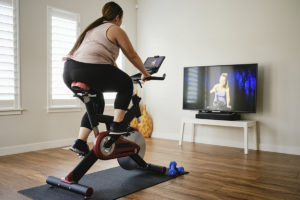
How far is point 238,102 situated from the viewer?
408cm

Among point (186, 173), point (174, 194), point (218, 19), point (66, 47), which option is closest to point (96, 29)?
point (174, 194)

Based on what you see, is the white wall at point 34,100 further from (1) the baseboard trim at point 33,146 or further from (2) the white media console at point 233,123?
(2) the white media console at point 233,123

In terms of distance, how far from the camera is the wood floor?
2.24 m

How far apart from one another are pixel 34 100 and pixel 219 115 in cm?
251

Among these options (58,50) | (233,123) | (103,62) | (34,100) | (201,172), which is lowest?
(201,172)

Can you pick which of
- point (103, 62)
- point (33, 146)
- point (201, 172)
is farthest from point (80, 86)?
point (33, 146)

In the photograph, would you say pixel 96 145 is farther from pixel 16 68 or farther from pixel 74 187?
pixel 16 68

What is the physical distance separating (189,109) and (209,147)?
0.67 meters

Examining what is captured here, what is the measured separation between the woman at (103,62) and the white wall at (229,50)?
8.22 feet

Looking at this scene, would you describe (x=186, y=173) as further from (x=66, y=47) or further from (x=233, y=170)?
(x=66, y=47)

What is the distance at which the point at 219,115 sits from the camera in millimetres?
4133

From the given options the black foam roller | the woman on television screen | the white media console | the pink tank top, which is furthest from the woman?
the woman on television screen

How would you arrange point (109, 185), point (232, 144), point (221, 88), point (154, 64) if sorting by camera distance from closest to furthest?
point (109, 185), point (154, 64), point (221, 88), point (232, 144)

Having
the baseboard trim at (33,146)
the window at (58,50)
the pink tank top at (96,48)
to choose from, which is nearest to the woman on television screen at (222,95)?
the window at (58,50)
